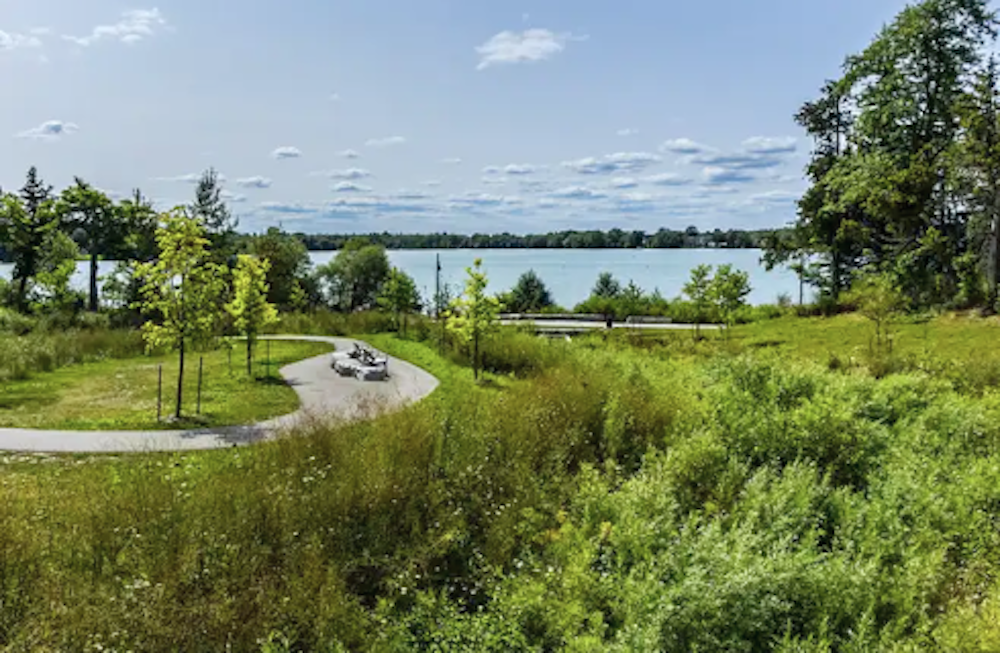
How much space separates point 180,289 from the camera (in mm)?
15281

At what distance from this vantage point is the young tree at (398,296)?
31922 millimetres

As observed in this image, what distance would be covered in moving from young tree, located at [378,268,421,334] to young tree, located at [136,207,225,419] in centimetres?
1561

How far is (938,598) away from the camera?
596 cm

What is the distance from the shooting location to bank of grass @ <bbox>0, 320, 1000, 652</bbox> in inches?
199

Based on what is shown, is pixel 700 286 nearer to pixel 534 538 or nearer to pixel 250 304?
pixel 250 304

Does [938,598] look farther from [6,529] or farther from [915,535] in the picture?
[6,529]

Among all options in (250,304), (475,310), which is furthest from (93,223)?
(475,310)

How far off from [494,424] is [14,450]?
846 centimetres

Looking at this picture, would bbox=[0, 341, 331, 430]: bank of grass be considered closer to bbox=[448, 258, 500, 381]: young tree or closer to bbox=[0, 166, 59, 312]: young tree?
bbox=[448, 258, 500, 381]: young tree

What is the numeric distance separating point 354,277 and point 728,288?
33.8 meters

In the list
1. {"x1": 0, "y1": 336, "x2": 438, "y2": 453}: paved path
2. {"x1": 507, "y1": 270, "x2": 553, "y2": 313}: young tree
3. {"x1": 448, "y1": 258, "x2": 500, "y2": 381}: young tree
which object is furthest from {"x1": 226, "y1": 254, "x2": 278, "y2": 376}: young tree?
{"x1": 507, "y1": 270, "x2": 553, "y2": 313}: young tree

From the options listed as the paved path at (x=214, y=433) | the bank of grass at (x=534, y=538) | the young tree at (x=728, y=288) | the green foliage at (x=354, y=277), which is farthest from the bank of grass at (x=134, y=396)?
the green foliage at (x=354, y=277)

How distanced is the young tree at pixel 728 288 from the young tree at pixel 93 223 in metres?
35.2

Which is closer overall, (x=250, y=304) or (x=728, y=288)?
(x=250, y=304)
